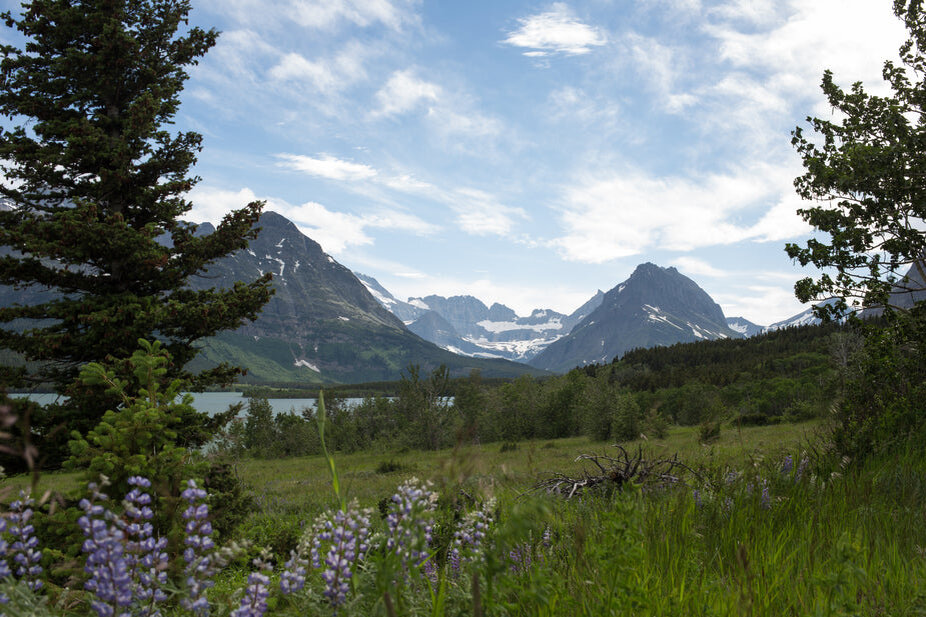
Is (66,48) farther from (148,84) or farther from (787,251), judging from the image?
(787,251)

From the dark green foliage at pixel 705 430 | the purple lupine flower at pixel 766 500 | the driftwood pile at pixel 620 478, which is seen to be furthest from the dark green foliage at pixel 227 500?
the purple lupine flower at pixel 766 500

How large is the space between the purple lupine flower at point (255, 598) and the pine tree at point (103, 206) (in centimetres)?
1028

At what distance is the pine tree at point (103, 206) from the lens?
36.0ft

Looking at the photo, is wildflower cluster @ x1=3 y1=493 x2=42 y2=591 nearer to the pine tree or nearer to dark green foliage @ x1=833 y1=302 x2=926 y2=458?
dark green foliage @ x1=833 y1=302 x2=926 y2=458

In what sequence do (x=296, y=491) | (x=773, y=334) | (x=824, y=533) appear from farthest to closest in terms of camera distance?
1. (x=773, y=334)
2. (x=296, y=491)
3. (x=824, y=533)

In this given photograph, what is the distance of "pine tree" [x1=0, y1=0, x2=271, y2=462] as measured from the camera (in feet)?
36.0

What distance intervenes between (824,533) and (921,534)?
67 cm

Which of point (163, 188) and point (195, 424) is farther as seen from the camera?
point (163, 188)

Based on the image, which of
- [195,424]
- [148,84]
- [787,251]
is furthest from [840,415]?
[148,84]

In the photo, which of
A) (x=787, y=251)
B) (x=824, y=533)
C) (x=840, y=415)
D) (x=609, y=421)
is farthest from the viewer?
(x=609, y=421)

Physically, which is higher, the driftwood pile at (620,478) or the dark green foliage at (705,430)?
the dark green foliage at (705,430)

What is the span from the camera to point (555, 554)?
3.08m

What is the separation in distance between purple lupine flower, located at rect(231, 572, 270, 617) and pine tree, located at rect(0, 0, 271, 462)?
33.7 ft

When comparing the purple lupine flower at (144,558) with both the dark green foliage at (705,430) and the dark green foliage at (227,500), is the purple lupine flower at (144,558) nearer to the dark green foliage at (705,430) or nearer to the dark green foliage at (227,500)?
the dark green foliage at (705,430)
